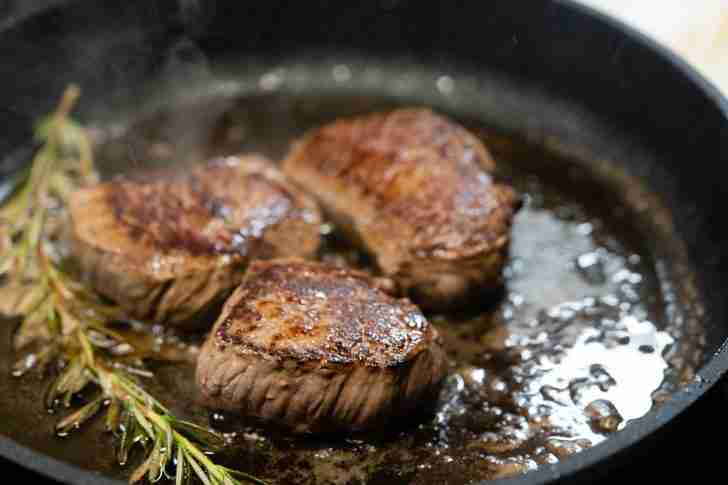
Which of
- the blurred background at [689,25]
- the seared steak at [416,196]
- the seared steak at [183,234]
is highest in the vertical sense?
the blurred background at [689,25]

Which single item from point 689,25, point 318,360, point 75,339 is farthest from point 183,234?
point 689,25

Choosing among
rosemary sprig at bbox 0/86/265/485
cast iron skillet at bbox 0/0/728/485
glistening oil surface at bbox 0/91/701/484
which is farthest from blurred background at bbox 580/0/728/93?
rosemary sprig at bbox 0/86/265/485

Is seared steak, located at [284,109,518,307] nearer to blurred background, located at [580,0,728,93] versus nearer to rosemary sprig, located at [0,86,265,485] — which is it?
rosemary sprig, located at [0,86,265,485]

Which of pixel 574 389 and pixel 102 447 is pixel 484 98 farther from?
pixel 102 447

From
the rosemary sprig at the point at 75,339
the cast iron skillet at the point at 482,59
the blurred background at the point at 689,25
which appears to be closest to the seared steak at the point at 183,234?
the rosemary sprig at the point at 75,339

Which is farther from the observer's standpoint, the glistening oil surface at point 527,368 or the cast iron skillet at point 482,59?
the cast iron skillet at point 482,59

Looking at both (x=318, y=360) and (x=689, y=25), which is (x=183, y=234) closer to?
(x=318, y=360)

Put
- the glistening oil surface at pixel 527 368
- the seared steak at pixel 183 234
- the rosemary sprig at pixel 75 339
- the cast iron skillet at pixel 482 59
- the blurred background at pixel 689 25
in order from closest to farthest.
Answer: the rosemary sprig at pixel 75 339
the glistening oil surface at pixel 527 368
the seared steak at pixel 183 234
the cast iron skillet at pixel 482 59
the blurred background at pixel 689 25

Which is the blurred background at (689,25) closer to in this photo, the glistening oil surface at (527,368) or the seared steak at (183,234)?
the glistening oil surface at (527,368)

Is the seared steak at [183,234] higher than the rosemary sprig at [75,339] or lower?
higher
